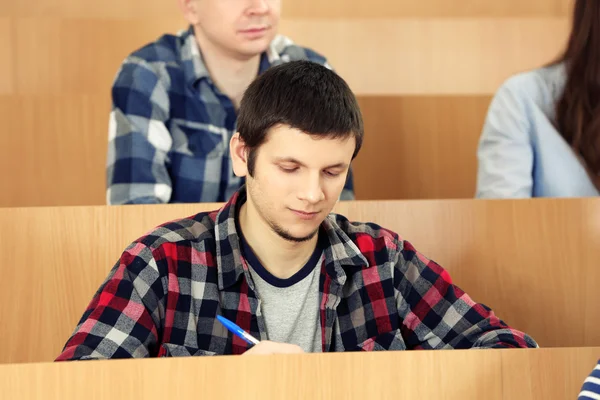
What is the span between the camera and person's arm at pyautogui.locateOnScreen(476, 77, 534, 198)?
60.9 inches

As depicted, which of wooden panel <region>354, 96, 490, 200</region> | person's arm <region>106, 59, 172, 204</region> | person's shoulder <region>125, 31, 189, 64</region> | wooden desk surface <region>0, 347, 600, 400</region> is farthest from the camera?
wooden panel <region>354, 96, 490, 200</region>

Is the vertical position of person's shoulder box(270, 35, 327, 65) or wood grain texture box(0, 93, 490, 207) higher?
person's shoulder box(270, 35, 327, 65)

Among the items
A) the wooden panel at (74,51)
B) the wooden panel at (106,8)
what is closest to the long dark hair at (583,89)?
the wooden panel at (74,51)

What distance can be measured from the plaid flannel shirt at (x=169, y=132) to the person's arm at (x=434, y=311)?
0.49 m

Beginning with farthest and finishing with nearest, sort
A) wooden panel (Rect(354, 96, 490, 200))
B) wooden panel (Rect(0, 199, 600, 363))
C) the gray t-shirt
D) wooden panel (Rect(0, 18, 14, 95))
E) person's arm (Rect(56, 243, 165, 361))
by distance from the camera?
wooden panel (Rect(0, 18, 14, 95)), wooden panel (Rect(354, 96, 490, 200)), wooden panel (Rect(0, 199, 600, 363)), the gray t-shirt, person's arm (Rect(56, 243, 165, 361))

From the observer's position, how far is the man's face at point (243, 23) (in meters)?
1.53

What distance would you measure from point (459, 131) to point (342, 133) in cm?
93

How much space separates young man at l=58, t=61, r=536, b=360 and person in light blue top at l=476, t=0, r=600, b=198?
54 cm

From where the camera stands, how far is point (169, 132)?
153cm

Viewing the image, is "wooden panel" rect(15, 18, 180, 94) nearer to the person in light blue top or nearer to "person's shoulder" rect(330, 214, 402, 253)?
the person in light blue top

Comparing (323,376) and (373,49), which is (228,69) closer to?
(373,49)

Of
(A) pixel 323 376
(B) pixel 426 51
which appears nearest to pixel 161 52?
(B) pixel 426 51

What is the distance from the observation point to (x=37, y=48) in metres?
2.12

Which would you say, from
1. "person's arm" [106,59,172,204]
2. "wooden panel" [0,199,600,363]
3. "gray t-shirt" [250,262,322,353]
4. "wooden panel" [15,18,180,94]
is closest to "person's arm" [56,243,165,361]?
"gray t-shirt" [250,262,322,353]
